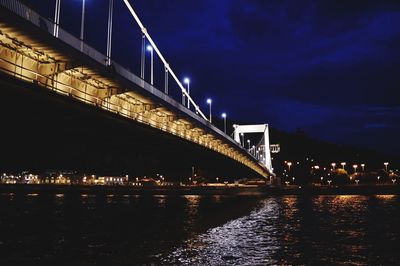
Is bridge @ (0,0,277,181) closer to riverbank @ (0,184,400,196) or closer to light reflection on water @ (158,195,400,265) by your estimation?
light reflection on water @ (158,195,400,265)

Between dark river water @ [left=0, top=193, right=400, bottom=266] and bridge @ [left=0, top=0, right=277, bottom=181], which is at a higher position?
bridge @ [left=0, top=0, right=277, bottom=181]

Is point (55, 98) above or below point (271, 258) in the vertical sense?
above

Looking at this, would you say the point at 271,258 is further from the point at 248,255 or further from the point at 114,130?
the point at 114,130

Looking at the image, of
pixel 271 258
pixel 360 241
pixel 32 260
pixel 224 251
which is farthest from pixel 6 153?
pixel 360 241

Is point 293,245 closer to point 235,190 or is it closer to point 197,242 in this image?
point 197,242

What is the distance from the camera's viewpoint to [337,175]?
10081cm

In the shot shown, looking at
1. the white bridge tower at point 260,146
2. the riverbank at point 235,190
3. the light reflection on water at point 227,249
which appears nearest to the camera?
the light reflection on water at point 227,249

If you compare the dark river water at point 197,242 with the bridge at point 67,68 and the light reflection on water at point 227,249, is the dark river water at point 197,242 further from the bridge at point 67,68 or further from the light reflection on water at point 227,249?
the bridge at point 67,68

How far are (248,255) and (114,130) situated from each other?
35.7ft

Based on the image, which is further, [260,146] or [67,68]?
[260,146]

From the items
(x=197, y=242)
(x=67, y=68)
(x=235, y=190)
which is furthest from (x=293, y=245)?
(x=235, y=190)

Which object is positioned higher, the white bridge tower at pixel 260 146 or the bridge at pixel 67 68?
the white bridge tower at pixel 260 146

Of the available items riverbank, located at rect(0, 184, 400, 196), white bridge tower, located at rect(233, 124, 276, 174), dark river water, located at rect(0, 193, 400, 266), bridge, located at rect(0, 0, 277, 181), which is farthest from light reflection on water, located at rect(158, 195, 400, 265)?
white bridge tower, located at rect(233, 124, 276, 174)

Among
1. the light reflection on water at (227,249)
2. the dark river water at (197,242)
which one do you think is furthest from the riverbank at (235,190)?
the light reflection on water at (227,249)
